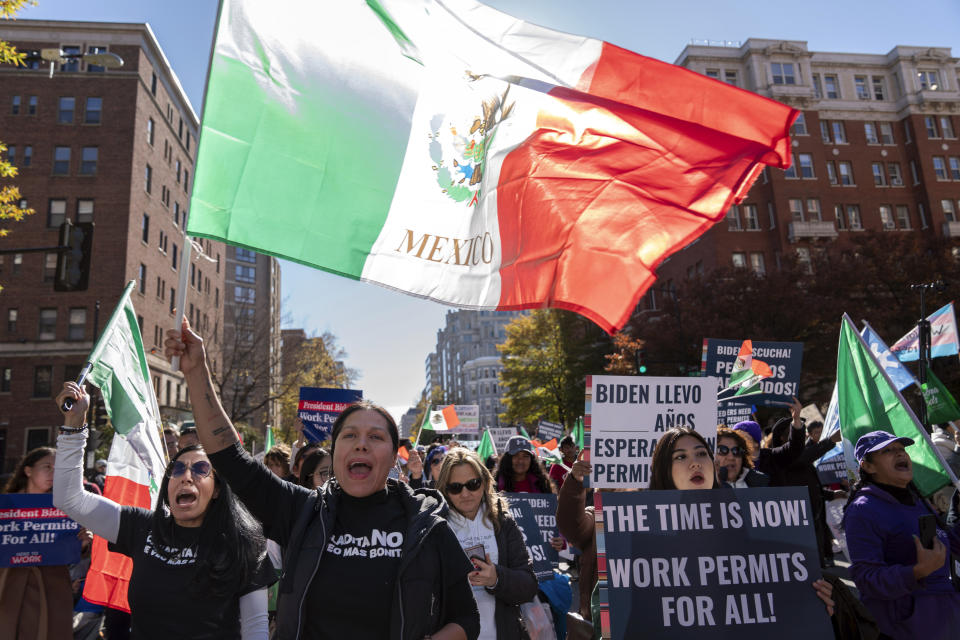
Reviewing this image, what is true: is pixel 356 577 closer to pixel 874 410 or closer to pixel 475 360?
pixel 874 410

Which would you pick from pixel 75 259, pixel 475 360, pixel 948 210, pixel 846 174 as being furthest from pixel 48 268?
pixel 475 360

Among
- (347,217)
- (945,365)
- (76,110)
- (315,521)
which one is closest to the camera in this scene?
(315,521)

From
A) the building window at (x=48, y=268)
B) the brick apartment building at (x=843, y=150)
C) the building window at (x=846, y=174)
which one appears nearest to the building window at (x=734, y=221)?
the brick apartment building at (x=843, y=150)

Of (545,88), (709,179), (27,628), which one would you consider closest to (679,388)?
(709,179)

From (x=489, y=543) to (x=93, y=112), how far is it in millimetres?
48907

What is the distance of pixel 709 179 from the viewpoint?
4.95 meters

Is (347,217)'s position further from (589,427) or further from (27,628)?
(27,628)

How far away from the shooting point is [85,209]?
4319 cm

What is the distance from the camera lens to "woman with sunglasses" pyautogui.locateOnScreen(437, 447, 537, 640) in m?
4.38

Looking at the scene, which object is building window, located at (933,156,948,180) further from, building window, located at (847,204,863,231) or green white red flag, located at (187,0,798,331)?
green white red flag, located at (187,0,798,331)

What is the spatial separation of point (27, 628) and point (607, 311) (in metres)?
4.56

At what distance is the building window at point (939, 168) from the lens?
5062 cm

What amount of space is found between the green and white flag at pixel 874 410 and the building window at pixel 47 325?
45484 mm

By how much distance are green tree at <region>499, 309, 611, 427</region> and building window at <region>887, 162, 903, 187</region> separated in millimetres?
23740
